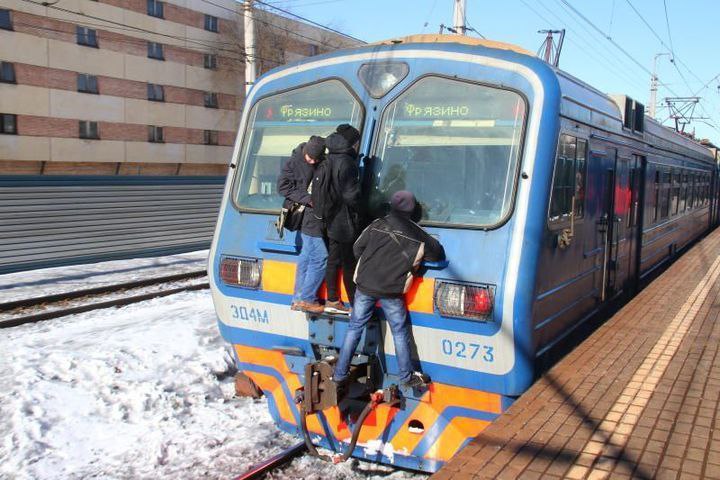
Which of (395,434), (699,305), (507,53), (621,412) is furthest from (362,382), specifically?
(699,305)

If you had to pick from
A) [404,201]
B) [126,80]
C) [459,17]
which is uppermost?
[126,80]

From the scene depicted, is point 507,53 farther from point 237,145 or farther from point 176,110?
point 176,110

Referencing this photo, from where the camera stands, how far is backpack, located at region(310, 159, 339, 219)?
4469mm

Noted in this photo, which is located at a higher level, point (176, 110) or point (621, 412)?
point (176, 110)

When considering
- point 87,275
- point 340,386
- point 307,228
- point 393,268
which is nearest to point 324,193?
point 307,228

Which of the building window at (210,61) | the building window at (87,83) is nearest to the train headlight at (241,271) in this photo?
the building window at (87,83)

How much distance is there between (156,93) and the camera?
36844mm

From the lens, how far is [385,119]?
4.79 metres

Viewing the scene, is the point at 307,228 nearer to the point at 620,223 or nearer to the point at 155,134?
the point at 620,223

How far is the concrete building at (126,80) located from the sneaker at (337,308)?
25.1m

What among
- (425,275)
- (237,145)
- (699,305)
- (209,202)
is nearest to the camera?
(425,275)

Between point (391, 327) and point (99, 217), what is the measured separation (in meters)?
12.1

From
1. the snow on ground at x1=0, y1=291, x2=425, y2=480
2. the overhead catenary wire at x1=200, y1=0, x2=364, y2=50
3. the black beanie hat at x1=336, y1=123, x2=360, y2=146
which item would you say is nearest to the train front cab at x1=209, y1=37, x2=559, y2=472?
the black beanie hat at x1=336, y1=123, x2=360, y2=146

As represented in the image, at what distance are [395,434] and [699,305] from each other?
14.9 ft
